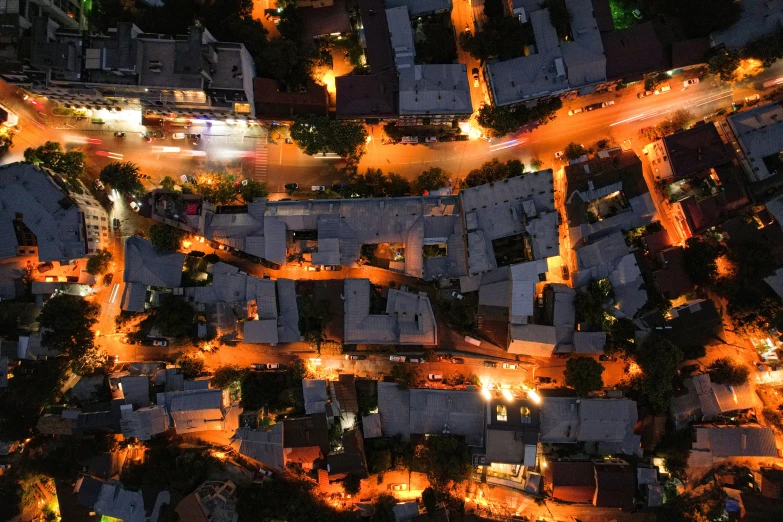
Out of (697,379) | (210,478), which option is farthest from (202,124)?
(697,379)

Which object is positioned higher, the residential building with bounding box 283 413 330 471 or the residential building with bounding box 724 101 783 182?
the residential building with bounding box 724 101 783 182

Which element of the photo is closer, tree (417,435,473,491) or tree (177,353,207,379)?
tree (417,435,473,491)

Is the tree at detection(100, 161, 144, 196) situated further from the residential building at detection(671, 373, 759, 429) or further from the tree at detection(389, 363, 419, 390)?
the residential building at detection(671, 373, 759, 429)

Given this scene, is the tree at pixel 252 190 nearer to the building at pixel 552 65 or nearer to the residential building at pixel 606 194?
the building at pixel 552 65

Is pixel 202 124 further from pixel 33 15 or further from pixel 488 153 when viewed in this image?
pixel 488 153

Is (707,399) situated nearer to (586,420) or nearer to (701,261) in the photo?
(586,420)

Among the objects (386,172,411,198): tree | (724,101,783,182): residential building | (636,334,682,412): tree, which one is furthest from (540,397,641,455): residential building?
(724,101,783,182): residential building

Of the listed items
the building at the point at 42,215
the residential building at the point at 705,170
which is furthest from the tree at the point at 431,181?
the building at the point at 42,215
